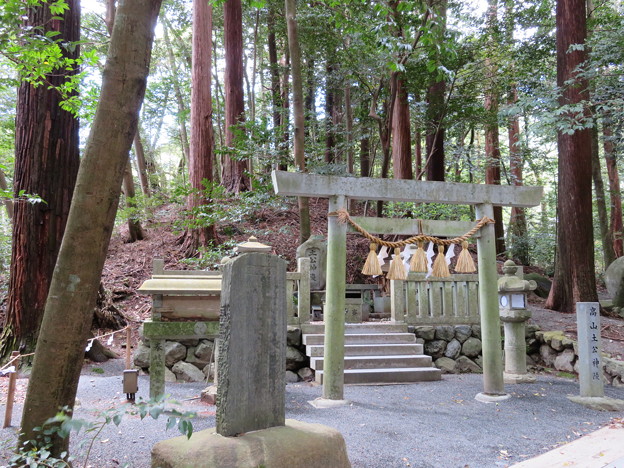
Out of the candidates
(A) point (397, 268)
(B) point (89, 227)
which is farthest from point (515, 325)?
(B) point (89, 227)

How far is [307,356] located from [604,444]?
449 centimetres

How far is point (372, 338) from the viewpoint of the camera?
791 centimetres

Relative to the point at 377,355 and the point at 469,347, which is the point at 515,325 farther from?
the point at 377,355

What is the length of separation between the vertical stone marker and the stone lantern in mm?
1185

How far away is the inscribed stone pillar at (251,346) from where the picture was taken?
3.00 m

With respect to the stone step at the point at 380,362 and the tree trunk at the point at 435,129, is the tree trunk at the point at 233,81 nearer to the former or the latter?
the tree trunk at the point at 435,129

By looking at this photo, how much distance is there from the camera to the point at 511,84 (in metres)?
12.9

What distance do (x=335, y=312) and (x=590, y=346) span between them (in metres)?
3.43

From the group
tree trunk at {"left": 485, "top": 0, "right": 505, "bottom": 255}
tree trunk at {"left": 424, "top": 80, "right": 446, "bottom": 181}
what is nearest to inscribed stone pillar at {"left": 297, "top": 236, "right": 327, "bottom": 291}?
tree trunk at {"left": 424, "top": 80, "right": 446, "bottom": 181}

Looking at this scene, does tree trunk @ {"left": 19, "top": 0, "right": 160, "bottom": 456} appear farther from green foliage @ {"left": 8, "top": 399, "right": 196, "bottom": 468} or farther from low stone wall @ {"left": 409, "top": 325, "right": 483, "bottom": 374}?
low stone wall @ {"left": 409, "top": 325, "right": 483, "bottom": 374}

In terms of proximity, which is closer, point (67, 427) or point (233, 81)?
point (67, 427)

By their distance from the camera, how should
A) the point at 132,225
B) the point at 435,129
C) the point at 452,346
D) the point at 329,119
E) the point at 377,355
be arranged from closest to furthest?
the point at 377,355 → the point at 452,346 → the point at 435,129 → the point at 132,225 → the point at 329,119

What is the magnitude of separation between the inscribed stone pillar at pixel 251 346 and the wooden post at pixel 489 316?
12.3ft

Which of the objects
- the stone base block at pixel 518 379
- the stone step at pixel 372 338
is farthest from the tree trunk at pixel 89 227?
the stone base block at pixel 518 379
